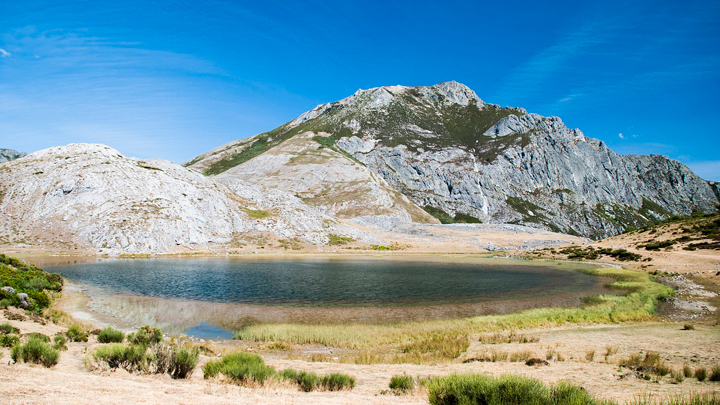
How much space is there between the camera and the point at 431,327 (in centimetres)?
2284

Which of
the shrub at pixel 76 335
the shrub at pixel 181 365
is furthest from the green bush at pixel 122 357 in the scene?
the shrub at pixel 76 335

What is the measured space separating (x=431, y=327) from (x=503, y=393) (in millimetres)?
15059

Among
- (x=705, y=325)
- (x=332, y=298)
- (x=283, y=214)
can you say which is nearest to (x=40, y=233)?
(x=283, y=214)

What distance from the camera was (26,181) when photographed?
86.2 metres

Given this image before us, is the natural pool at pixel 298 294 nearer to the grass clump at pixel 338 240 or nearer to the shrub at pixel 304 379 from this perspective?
the shrub at pixel 304 379

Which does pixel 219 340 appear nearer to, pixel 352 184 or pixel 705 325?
pixel 705 325

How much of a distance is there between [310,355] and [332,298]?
15.9 metres

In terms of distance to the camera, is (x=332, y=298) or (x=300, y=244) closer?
(x=332, y=298)

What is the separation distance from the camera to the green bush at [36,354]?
1091 centimetres

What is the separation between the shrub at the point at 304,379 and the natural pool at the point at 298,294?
13175 mm

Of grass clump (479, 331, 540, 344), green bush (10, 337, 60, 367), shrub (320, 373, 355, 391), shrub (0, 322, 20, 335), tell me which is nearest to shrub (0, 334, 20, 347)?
green bush (10, 337, 60, 367)

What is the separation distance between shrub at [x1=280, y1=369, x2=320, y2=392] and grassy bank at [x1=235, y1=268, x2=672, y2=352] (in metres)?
7.94

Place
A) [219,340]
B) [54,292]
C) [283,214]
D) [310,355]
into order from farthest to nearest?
[283,214]
[54,292]
[219,340]
[310,355]

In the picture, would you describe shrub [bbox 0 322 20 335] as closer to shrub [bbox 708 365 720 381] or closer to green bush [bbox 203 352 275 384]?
green bush [bbox 203 352 275 384]
